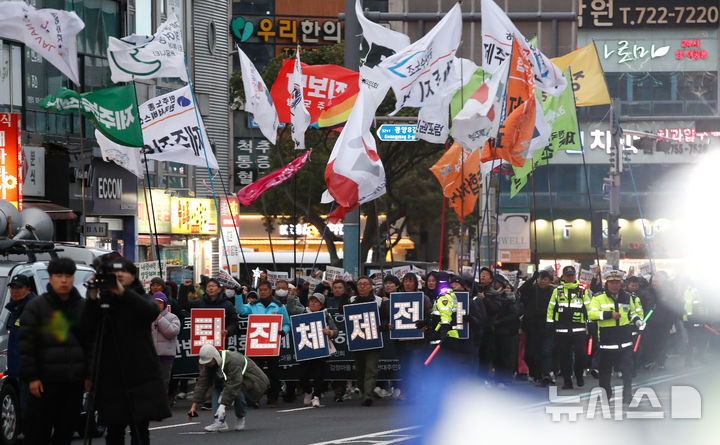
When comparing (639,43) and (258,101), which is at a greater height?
(639,43)

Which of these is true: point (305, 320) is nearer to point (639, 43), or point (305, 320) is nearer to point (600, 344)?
point (600, 344)

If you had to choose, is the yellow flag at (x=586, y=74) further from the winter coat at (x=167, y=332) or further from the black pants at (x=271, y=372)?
the winter coat at (x=167, y=332)

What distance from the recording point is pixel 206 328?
16906 millimetres

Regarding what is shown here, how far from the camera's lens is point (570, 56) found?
2378 cm

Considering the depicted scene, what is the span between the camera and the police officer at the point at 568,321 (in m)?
19.8

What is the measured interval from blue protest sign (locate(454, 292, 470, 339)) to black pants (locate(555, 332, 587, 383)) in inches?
150

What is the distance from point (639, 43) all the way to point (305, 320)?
51.5 m

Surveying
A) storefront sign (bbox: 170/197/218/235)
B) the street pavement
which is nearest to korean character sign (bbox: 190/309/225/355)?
the street pavement

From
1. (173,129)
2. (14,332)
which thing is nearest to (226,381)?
(14,332)

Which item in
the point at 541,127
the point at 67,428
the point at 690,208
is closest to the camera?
the point at 67,428

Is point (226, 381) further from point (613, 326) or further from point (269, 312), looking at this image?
point (613, 326)

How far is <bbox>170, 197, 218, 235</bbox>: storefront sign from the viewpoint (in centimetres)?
3803

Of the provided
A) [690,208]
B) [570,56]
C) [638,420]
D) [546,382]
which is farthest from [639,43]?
[638,420]

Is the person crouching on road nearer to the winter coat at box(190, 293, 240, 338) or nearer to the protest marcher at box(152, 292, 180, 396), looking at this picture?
the protest marcher at box(152, 292, 180, 396)
